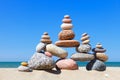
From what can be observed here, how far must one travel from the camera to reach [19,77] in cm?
1752

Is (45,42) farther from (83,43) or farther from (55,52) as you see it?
(83,43)

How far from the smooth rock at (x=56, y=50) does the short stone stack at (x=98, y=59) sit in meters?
1.85

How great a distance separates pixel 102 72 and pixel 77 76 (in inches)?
76.3

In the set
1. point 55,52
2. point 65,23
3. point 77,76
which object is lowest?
point 77,76

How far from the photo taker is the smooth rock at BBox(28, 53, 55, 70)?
1834 centimetres

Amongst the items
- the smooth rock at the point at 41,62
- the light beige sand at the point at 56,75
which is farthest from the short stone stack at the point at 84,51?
the smooth rock at the point at 41,62

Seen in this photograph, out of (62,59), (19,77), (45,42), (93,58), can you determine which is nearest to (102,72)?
(93,58)

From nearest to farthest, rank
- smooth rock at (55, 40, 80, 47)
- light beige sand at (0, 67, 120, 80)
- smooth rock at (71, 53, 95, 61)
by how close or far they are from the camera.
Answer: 1. light beige sand at (0, 67, 120, 80)
2. smooth rock at (55, 40, 80, 47)
3. smooth rock at (71, 53, 95, 61)

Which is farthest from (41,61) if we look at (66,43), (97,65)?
(97,65)

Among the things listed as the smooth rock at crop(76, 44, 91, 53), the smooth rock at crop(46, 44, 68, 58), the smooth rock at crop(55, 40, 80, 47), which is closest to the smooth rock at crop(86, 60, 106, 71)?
the smooth rock at crop(76, 44, 91, 53)

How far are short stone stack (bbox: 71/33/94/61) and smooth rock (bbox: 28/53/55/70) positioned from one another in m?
2.03

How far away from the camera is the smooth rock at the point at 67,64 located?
19.4 metres

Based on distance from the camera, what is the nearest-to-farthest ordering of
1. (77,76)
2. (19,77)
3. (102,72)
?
(19,77), (77,76), (102,72)

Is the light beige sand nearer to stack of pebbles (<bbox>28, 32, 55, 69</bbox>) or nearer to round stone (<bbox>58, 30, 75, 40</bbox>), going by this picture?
stack of pebbles (<bbox>28, 32, 55, 69</bbox>)
